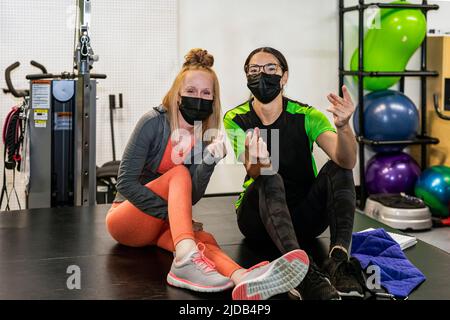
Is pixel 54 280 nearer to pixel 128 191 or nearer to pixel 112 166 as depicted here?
pixel 128 191

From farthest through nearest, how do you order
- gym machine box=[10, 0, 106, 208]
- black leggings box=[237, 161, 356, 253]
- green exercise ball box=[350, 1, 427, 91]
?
green exercise ball box=[350, 1, 427, 91]
gym machine box=[10, 0, 106, 208]
black leggings box=[237, 161, 356, 253]

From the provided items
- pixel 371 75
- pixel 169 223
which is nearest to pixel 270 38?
pixel 371 75

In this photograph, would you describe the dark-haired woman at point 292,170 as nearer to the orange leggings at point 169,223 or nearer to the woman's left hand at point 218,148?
the woman's left hand at point 218,148

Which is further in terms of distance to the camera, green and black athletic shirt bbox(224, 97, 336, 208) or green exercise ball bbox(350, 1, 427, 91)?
green exercise ball bbox(350, 1, 427, 91)

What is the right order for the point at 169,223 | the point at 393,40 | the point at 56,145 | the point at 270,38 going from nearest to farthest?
1. the point at 169,223
2. the point at 56,145
3. the point at 393,40
4. the point at 270,38

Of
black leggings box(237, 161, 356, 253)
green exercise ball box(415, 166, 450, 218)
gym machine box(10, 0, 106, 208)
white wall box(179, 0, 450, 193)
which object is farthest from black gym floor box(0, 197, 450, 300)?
white wall box(179, 0, 450, 193)

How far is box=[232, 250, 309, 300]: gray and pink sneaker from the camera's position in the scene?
1.89 m

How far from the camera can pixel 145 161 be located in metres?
2.36

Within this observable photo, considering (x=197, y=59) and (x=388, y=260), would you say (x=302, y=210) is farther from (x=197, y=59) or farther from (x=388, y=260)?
(x=197, y=59)

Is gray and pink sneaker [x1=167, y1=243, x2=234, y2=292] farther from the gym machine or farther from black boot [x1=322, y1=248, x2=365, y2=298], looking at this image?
the gym machine

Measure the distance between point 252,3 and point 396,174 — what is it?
205 centimetres

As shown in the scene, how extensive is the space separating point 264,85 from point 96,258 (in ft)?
3.40

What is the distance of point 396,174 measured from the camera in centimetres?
504

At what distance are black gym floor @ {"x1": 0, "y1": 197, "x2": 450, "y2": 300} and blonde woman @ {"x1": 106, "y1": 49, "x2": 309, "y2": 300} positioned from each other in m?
0.12
